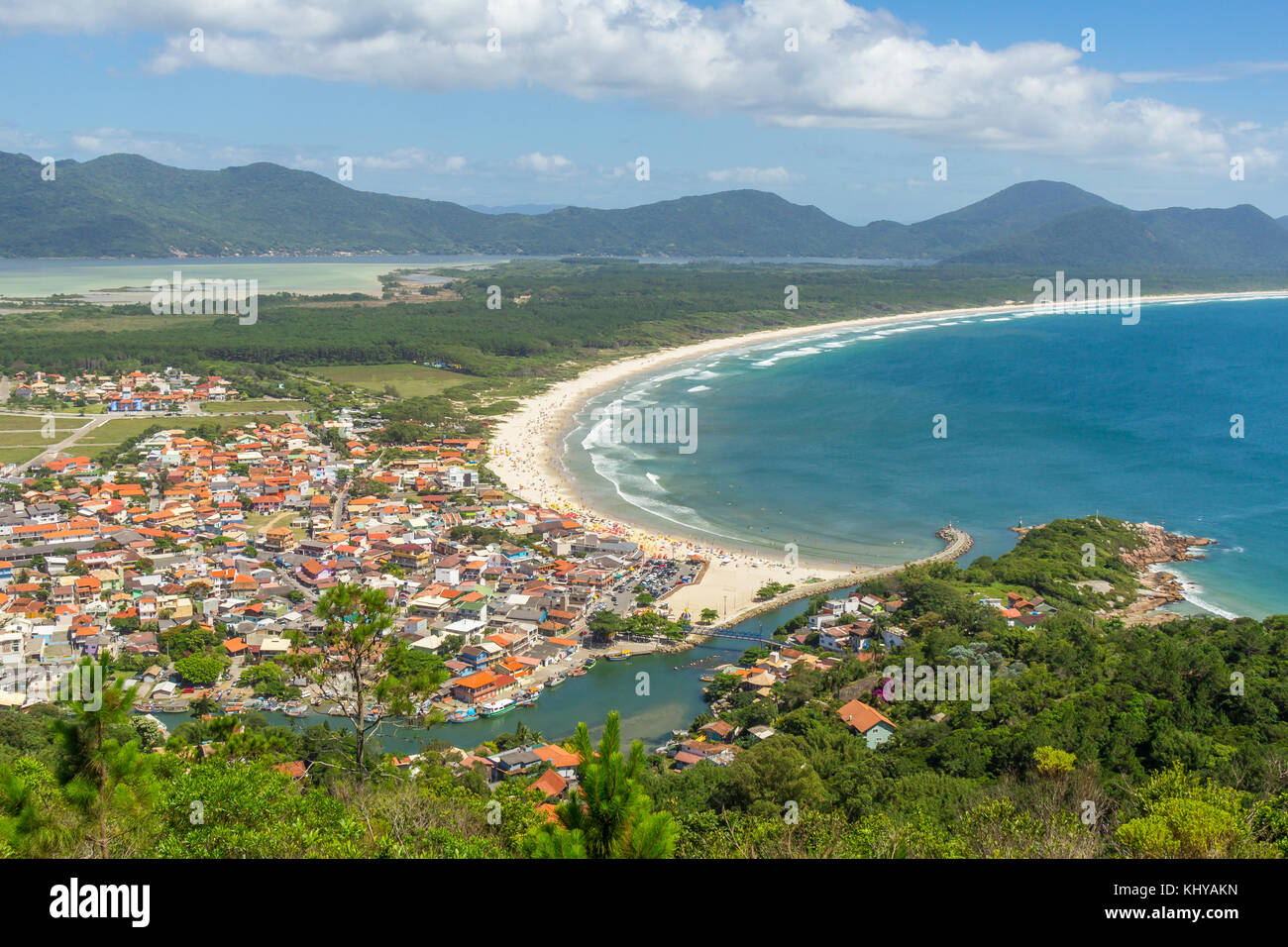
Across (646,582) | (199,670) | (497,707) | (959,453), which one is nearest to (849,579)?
(646,582)

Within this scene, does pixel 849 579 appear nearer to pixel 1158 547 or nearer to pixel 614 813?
pixel 1158 547

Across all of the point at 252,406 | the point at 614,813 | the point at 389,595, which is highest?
the point at 252,406

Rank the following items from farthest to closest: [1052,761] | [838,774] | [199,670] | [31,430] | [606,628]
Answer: [31,430]
[606,628]
[199,670]
[838,774]
[1052,761]

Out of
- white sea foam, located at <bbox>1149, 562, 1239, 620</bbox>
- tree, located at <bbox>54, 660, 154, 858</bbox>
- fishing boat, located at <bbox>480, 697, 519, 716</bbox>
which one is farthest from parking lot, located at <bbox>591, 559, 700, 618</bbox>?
tree, located at <bbox>54, 660, 154, 858</bbox>

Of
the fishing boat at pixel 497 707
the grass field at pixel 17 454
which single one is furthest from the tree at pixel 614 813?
the grass field at pixel 17 454

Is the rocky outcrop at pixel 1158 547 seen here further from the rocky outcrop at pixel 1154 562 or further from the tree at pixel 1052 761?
the tree at pixel 1052 761

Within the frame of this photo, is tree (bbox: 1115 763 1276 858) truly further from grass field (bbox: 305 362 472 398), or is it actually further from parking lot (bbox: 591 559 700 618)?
grass field (bbox: 305 362 472 398)

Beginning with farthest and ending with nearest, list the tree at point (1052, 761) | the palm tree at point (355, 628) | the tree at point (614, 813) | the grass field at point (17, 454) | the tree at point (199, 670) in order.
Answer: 1. the grass field at point (17, 454)
2. the tree at point (199, 670)
3. the tree at point (1052, 761)
4. the palm tree at point (355, 628)
5. the tree at point (614, 813)
